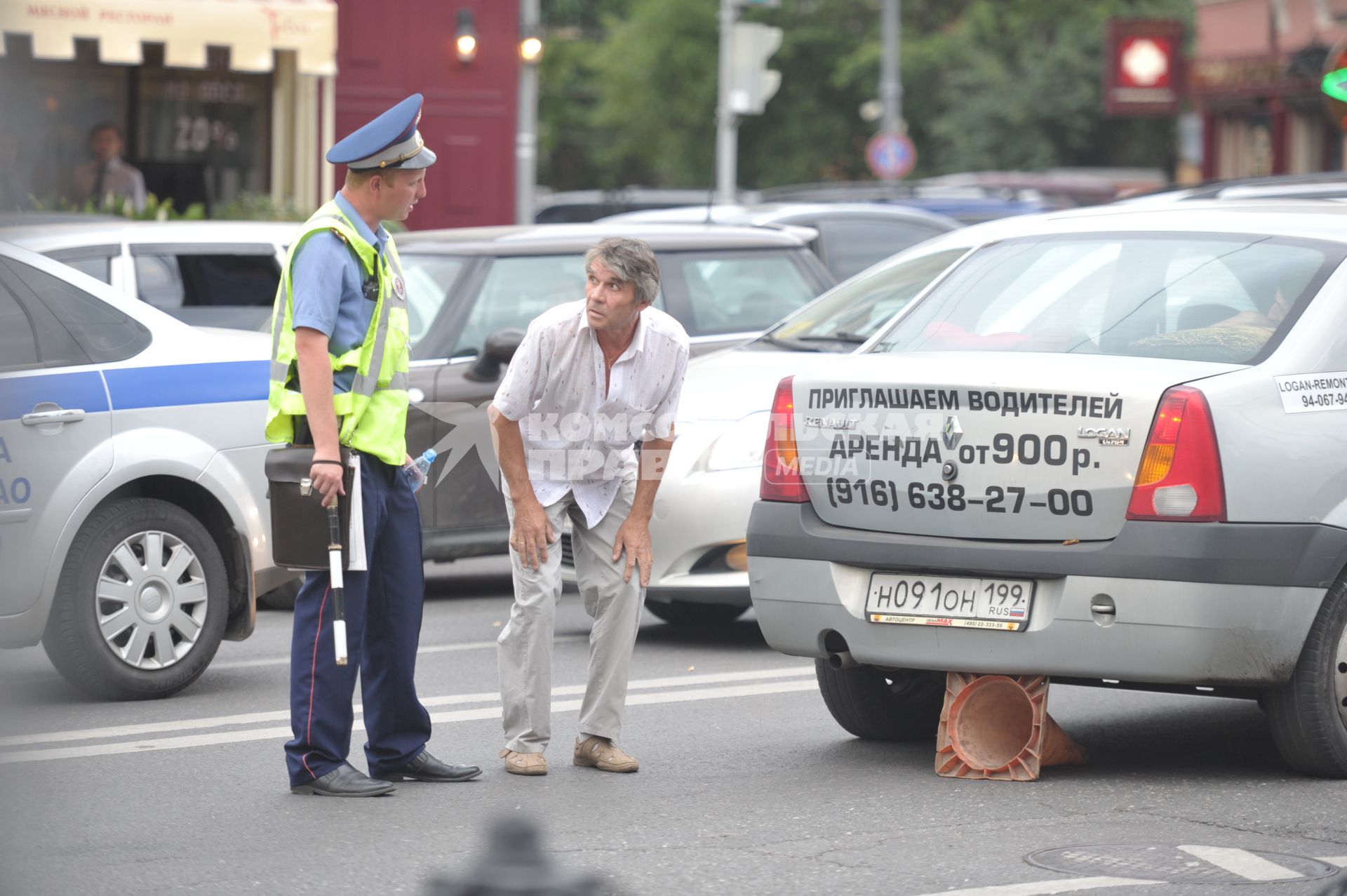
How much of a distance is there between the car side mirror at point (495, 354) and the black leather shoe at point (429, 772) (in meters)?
3.26

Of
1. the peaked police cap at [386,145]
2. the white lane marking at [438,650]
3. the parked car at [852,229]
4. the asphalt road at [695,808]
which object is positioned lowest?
the white lane marking at [438,650]

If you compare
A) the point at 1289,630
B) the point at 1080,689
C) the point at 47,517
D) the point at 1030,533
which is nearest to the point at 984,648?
the point at 1030,533

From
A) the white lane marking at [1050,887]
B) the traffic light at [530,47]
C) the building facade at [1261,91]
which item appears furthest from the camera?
the building facade at [1261,91]

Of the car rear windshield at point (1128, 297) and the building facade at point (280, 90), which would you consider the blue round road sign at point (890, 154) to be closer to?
the building facade at point (280, 90)

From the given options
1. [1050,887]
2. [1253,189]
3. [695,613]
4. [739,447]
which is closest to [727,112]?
[1253,189]

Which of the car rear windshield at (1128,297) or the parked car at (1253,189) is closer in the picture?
the car rear windshield at (1128,297)

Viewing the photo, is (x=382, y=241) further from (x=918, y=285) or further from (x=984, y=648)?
(x=918, y=285)

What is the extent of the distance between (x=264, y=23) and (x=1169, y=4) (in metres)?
35.3

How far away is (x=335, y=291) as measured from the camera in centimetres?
525

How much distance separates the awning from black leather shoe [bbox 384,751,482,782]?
11.3m

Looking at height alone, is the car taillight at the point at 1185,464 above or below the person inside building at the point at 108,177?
below

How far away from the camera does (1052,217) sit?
693 cm

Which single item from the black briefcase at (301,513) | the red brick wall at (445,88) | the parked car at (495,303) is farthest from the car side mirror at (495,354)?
the red brick wall at (445,88)

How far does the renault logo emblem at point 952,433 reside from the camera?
548 cm
